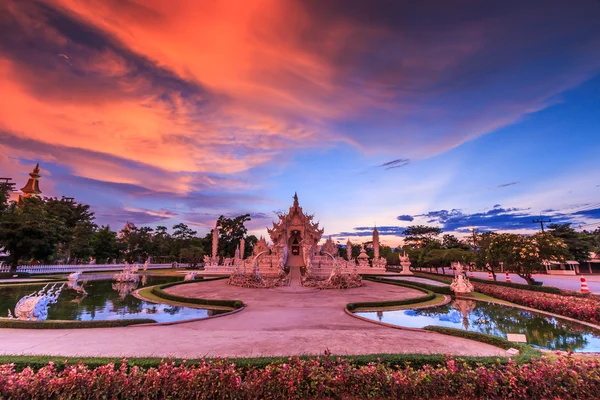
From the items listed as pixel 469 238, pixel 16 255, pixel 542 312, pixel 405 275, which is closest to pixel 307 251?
pixel 405 275

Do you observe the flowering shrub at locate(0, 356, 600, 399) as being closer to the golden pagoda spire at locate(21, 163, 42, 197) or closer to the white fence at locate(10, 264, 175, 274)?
the white fence at locate(10, 264, 175, 274)

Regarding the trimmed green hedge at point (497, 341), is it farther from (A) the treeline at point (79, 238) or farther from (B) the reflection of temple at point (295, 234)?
(A) the treeline at point (79, 238)

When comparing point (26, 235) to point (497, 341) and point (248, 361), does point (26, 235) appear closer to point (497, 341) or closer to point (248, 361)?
point (248, 361)

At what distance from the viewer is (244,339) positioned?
30.2ft

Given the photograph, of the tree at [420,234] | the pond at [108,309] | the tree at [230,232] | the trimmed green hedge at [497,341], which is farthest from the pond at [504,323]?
the tree at [420,234]

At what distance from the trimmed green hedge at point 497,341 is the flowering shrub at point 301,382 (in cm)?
109

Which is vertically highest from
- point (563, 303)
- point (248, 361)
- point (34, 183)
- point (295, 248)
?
point (34, 183)

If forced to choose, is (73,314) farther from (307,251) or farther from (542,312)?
(542,312)

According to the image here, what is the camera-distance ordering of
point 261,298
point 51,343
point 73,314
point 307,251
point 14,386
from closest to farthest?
point 14,386 → point 51,343 → point 73,314 → point 261,298 → point 307,251

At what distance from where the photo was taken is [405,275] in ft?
114

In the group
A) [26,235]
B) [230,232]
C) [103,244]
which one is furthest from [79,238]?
[230,232]

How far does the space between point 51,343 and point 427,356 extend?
10971 millimetres

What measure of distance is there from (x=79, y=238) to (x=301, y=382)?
2093 inches

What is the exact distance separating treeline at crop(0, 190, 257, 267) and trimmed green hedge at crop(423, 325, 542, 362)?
40.0 metres
